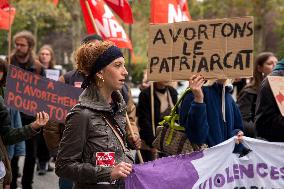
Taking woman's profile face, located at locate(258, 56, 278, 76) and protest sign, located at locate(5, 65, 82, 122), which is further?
woman's profile face, located at locate(258, 56, 278, 76)

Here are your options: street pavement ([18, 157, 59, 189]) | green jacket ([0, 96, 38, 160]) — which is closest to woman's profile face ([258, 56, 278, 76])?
green jacket ([0, 96, 38, 160])

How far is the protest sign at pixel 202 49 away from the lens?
464cm

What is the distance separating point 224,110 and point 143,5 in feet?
89.5

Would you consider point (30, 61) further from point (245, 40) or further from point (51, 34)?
point (51, 34)

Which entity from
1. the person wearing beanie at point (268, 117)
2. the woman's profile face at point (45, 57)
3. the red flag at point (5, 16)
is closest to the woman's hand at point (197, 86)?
the person wearing beanie at point (268, 117)

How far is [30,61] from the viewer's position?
7.87 meters

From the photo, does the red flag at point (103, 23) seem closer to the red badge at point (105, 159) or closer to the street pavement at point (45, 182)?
the street pavement at point (45, 182)

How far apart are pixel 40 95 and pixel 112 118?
5.99 feet

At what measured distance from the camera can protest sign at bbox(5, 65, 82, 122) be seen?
533 centimetres

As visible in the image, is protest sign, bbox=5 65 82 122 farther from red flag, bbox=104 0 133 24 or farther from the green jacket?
red flag, bbox=104 0 133 24

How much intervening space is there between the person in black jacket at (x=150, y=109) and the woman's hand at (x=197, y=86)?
3125 mm

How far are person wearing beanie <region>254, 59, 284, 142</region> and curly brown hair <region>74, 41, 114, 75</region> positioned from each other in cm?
183

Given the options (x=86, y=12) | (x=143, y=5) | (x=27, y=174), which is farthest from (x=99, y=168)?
(x=143, y=5)

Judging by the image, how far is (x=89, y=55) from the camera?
12.1ft
